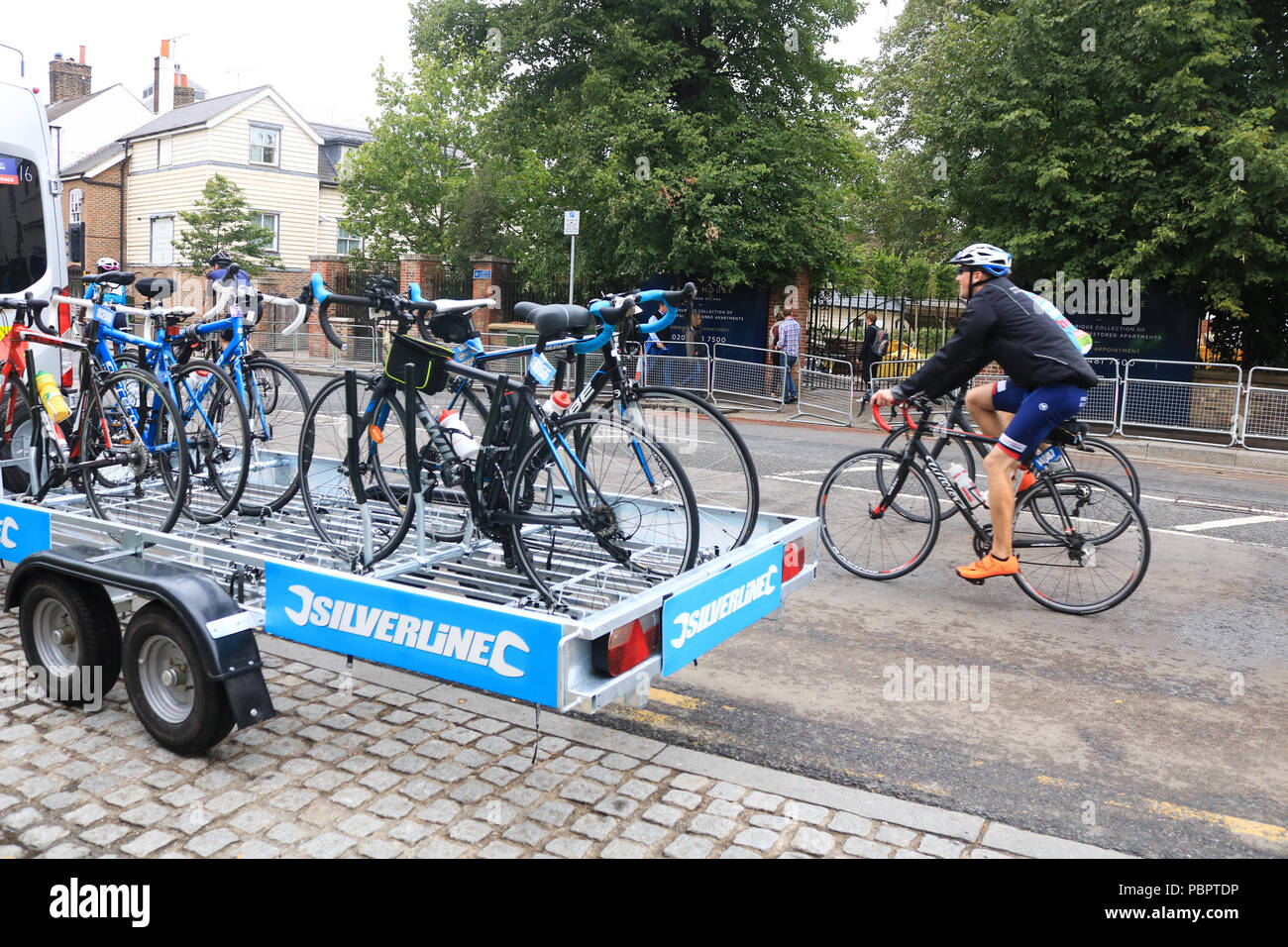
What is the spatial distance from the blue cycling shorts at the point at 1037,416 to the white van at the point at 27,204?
697cm

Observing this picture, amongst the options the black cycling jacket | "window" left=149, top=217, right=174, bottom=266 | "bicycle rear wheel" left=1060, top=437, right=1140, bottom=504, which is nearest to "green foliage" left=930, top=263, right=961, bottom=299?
"bicycle rear wheel" left=1060, top=437, right=1140, bottom=504

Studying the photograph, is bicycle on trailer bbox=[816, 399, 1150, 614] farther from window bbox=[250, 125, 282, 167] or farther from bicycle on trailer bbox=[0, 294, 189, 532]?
window bbox=[250, 125, 282, 167]

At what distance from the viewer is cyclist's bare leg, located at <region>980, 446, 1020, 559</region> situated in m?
6.37

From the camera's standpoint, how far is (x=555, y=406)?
4.51 metres

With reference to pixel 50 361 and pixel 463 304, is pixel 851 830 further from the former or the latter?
pixel 50 361

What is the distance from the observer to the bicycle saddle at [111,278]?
6.27 m

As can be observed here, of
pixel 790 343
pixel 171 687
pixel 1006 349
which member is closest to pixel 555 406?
pixel 171 687

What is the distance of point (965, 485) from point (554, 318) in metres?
3.41

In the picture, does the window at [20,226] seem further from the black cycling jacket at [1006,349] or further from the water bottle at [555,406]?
the black cycling jacket at [1006,349]

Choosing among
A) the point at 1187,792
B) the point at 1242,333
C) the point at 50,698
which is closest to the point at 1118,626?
the point at 1187,792

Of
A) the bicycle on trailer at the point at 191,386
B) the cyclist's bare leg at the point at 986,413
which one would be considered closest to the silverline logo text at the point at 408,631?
the bicycle on trailer at the point at 191,386

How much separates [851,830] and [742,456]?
166cm
